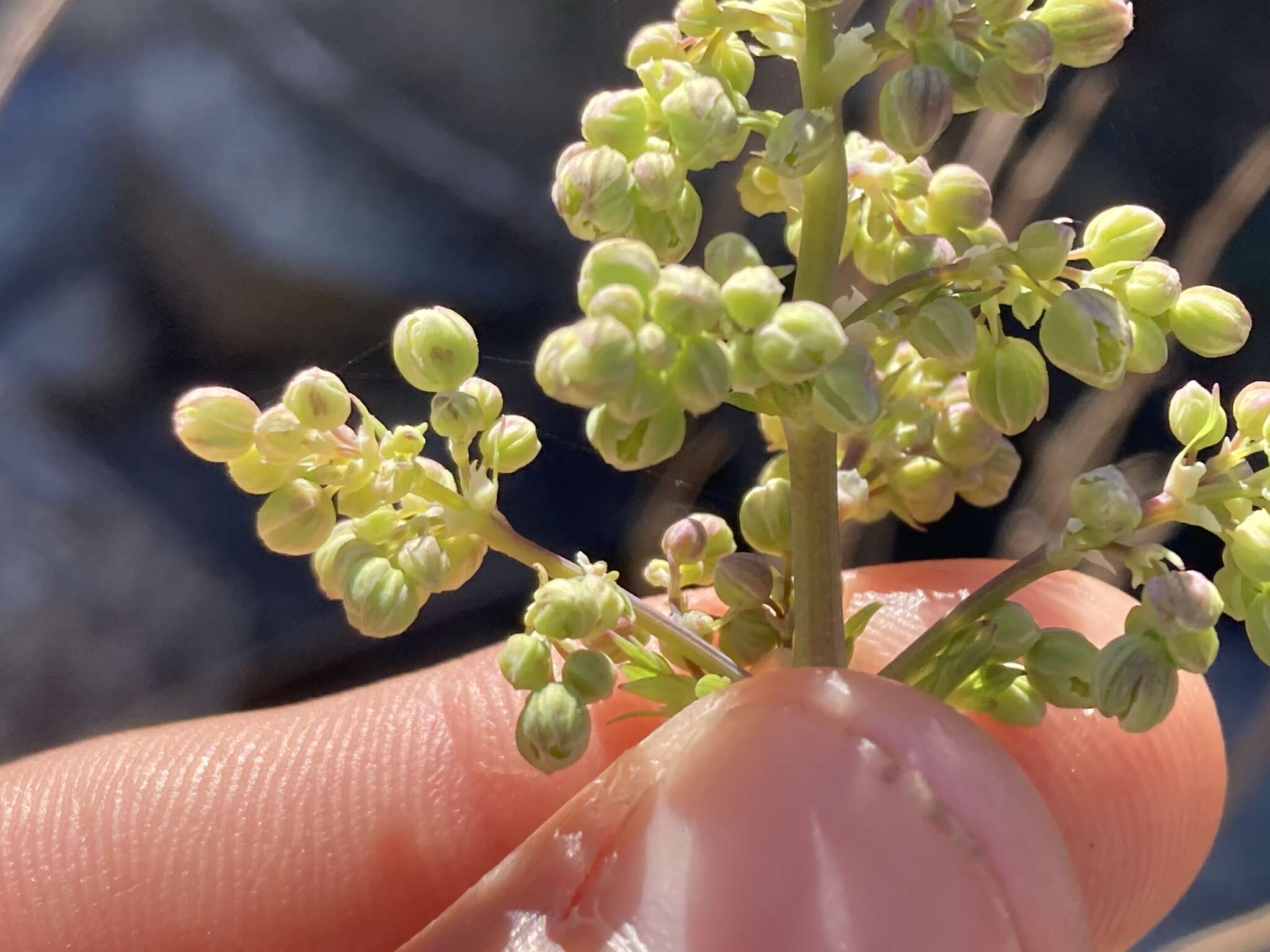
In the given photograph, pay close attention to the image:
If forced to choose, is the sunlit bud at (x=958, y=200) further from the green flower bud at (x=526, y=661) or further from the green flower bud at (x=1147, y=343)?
the green flower bud at (x=526, y=661)

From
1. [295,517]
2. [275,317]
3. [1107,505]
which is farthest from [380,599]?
[275,317]

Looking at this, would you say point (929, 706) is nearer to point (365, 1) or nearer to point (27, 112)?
point (365, 1)

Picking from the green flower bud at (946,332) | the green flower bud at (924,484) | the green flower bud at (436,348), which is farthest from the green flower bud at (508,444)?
the green flower bud at (924,484)

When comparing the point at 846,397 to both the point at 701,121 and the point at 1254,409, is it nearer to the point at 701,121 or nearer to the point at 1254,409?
the point at 701,121

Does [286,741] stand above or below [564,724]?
below

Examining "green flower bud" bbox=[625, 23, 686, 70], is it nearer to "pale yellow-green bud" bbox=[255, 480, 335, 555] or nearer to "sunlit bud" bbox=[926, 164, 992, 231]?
"sunlit bud" bbox=[926, 164, 992, 231]

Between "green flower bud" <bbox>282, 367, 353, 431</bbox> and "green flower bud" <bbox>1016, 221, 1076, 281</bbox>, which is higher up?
"green flower bud" <bbox>1016, 221, 1076, 281</bbox>

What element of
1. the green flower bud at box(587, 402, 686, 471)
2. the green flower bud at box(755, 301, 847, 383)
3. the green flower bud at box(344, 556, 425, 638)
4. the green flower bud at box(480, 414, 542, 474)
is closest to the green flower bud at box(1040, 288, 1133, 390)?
the green flower bud at box(755, 301, 847, 383)

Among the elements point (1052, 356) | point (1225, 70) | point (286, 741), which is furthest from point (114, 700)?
point (1225, 70)
